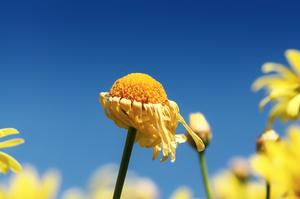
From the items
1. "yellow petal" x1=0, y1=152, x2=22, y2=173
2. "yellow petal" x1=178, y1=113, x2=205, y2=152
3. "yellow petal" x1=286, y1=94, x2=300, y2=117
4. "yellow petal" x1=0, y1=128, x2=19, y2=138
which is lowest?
"yellow petal" x1=0, y1=152, x2=22, y2=173

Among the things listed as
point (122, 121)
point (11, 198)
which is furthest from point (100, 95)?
point (11, 198)

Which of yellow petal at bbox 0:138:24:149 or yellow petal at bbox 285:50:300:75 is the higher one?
yellow petal at bbox 285:50:300:75

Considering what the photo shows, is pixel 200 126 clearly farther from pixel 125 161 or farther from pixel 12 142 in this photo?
pixel 12 142

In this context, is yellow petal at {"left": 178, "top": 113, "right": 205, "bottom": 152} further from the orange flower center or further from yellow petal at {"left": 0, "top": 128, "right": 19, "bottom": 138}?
yellow petal at {"left": 0, "top": 128, "right": 19, "bottom": 138}

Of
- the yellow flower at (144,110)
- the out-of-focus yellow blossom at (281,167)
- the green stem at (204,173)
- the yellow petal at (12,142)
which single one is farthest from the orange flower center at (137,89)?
the out-of-focus yellow blossom at (281,167)

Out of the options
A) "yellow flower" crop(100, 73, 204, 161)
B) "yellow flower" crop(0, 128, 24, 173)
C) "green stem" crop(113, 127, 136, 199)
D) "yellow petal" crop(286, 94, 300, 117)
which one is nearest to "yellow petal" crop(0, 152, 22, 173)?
Answer: "yellow flower" crop(0, 128, 24, 173)

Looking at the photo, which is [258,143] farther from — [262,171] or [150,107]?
[262,171]
